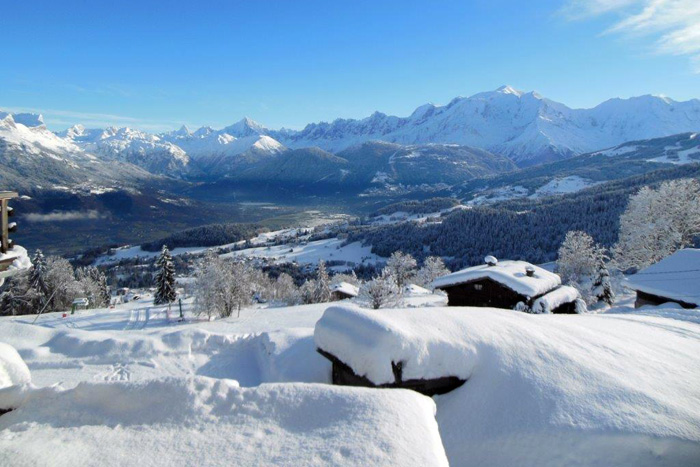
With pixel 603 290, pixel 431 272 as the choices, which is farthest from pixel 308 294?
pixel 603 290

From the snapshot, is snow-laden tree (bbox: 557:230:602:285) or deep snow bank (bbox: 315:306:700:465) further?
snow-laden tree (bbox: 557:230:602:285)

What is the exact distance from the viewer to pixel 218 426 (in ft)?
20.5

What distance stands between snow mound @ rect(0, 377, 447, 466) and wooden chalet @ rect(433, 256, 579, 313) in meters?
20.9

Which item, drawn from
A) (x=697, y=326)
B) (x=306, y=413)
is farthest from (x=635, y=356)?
(x=306, y=413)

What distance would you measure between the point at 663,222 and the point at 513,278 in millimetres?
21673

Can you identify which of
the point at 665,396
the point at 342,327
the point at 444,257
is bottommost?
the point at 444,257

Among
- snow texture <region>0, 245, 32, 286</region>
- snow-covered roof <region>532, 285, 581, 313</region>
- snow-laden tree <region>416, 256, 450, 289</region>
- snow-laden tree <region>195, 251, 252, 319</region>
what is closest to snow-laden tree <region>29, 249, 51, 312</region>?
snow-laden tree <region>195, 251, 252, 319</region>

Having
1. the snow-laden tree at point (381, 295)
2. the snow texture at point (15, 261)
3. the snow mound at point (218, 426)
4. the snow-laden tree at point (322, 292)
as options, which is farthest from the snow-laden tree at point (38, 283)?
the snow mound at point (218, 426)

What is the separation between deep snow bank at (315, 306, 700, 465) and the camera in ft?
27.1

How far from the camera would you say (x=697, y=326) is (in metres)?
15.8

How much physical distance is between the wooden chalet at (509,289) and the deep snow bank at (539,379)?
11529mm

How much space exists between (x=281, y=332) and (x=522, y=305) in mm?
15576

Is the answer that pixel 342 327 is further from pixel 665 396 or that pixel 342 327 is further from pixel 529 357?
pixel 665 396

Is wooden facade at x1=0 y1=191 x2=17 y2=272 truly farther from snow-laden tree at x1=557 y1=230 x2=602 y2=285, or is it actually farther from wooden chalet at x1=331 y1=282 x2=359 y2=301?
snow-laden tree at x1=557 y1=230 x2=602 y2=285
